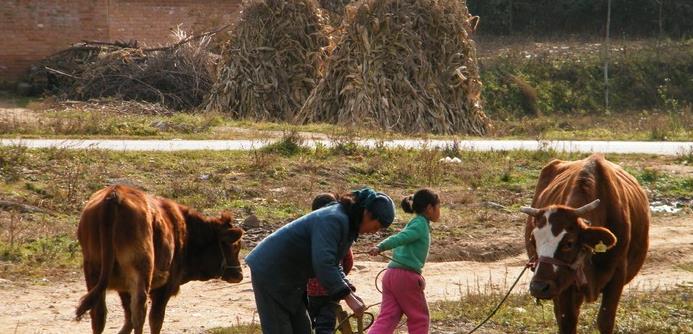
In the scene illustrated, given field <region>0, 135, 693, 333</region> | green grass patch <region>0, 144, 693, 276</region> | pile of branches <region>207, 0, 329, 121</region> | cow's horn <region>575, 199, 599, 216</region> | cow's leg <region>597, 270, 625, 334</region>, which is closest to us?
cow's horn <region>575, 199, 599, 216</region>

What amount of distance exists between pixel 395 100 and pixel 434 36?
217 centimetres

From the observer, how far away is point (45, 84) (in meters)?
33.8

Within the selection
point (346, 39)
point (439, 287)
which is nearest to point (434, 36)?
point (346, 39)

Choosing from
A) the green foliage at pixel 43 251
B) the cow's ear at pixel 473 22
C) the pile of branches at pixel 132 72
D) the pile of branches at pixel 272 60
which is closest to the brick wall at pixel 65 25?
the pile of branches at pixel 132 72

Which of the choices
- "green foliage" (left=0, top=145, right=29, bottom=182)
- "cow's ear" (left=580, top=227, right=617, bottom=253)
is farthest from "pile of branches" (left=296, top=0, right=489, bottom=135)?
"cow's ear" (left=580, top=227, right=617, bottom=253)

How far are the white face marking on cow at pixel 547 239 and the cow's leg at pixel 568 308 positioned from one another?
55 cm

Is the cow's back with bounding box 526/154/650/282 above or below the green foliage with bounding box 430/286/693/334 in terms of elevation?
above

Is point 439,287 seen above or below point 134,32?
below

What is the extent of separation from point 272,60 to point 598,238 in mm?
22092

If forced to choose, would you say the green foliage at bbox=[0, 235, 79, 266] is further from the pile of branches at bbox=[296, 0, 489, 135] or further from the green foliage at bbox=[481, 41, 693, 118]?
the green foliage at bbox=[481, 41, 693, 118]

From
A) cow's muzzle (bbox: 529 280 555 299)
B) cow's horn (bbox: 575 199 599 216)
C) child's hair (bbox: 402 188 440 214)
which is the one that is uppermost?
child's hair (bbox: 402 188 440 214)

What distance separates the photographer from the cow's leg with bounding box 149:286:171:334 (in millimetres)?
10320

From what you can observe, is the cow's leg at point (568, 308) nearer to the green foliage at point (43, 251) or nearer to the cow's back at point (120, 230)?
the cow's back at point (120, 230)

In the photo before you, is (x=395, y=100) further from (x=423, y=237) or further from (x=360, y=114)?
(x=423, y=237)
